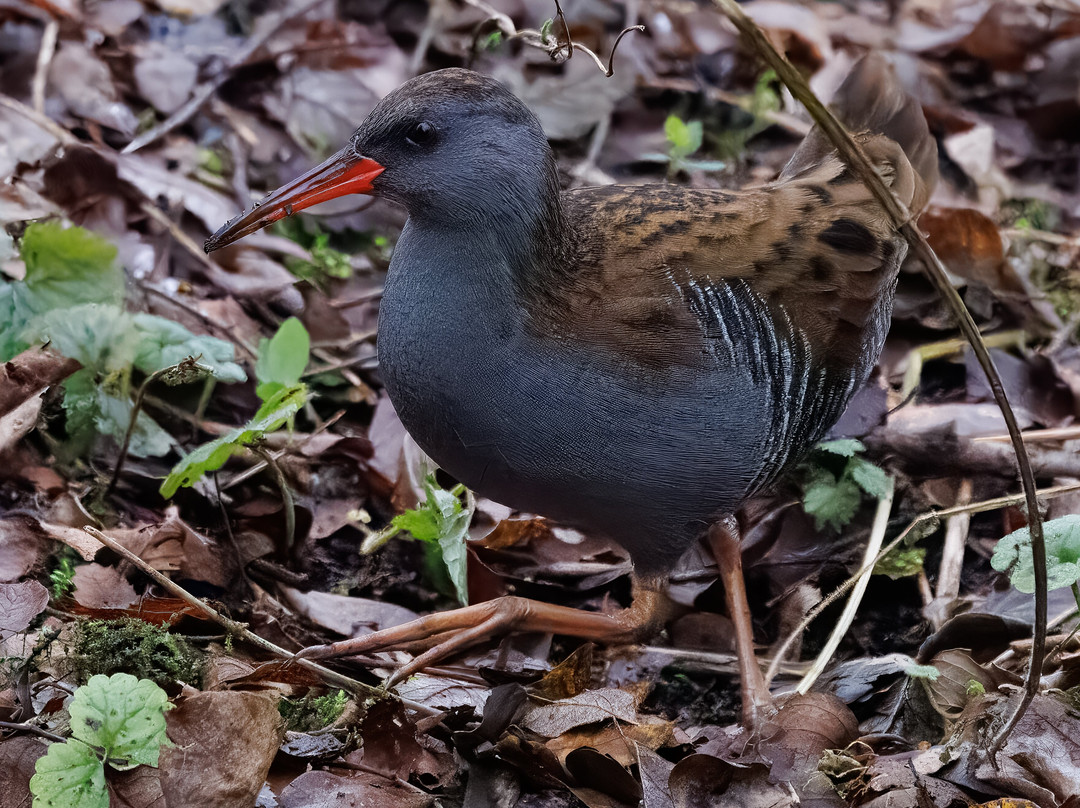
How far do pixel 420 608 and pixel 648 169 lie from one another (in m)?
2.55

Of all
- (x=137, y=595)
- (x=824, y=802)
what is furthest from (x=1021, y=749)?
(x=137, y=595)

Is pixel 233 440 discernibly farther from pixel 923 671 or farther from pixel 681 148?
pixel 681 148

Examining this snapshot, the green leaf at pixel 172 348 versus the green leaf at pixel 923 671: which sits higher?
the green leaf at pixel 172 348

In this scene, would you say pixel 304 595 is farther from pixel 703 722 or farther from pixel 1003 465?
pixel 1003 465

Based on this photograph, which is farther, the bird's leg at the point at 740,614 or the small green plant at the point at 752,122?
the small green plant at the point at 752,122

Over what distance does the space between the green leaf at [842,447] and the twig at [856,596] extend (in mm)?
148

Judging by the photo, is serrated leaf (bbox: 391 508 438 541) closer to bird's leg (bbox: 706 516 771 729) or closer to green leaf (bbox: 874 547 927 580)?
bird's leg (bbox: 706 516 771 729)

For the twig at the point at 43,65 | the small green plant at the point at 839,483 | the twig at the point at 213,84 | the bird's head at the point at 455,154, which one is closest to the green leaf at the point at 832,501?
the small green plant at the point at 839,483

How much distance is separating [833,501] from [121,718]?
211 centimetres

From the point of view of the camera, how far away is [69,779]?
198 cm

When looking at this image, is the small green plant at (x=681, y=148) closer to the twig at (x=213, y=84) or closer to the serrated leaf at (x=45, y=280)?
the twig at (x=213, y=84)

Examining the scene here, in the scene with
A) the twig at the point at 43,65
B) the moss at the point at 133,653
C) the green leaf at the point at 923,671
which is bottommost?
the moss at the point at 133,653

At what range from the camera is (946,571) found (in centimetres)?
327

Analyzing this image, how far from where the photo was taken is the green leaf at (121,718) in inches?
79.0
